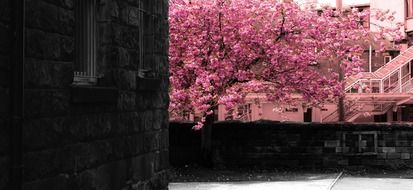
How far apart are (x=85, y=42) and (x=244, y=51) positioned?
13206mm

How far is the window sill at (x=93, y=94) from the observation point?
275 inches

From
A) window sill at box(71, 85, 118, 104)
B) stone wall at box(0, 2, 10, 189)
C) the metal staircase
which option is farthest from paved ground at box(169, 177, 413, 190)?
the metal staircase

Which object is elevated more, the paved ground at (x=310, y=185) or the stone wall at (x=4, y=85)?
the stone wall at (x=4, y=85)

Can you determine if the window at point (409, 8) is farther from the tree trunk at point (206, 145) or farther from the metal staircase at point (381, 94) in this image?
the tree trunk at point (206, 145)

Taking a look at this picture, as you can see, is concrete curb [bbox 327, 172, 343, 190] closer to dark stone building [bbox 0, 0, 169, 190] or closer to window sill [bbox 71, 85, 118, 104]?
dark stone building [bbox 0, 0, 169, 190]

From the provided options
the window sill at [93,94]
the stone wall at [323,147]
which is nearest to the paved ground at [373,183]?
the stone wall at [323,147]

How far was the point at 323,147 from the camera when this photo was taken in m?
22.0

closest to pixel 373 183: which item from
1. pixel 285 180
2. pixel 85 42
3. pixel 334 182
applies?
pixel 334 182

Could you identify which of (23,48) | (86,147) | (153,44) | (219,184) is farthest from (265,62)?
(23,48)

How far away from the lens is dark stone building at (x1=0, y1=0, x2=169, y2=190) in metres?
5.74

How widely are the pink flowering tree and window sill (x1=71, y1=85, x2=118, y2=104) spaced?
1165cm

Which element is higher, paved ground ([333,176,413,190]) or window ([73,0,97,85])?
window ([73,0,97,85])

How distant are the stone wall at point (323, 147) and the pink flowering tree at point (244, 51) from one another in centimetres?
122

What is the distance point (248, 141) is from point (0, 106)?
55.6ft
